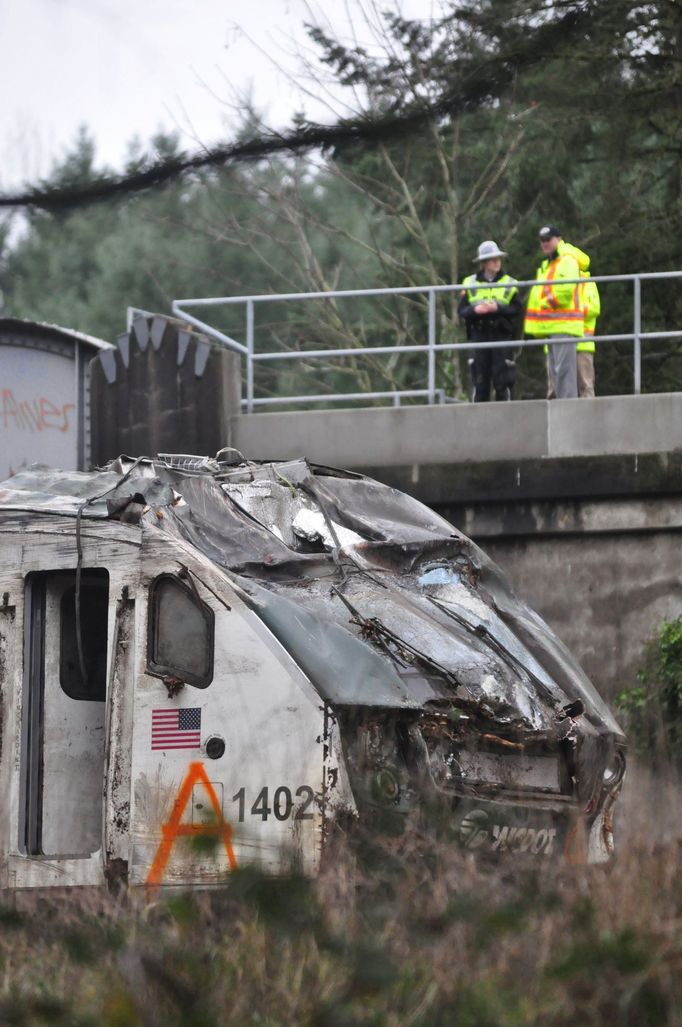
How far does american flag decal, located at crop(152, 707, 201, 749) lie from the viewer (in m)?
8.33

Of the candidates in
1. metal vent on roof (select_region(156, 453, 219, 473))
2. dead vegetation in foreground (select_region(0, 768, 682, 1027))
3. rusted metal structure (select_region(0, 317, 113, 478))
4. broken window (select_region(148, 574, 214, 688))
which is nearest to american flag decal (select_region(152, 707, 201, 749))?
broken window (select_region(148, 574, 214, 688))

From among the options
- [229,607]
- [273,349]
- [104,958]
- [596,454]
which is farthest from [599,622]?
[273,349]

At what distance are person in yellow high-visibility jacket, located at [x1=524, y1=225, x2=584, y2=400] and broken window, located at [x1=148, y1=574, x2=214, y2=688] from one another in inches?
296

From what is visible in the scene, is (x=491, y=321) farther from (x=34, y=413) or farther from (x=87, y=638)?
(x=87, y=638)

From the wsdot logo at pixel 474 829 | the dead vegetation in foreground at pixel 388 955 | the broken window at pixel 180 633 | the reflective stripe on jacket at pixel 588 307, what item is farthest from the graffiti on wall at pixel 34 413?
the dead vegetation in foreground at pixel 388 955

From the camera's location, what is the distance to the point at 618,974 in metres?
4.75

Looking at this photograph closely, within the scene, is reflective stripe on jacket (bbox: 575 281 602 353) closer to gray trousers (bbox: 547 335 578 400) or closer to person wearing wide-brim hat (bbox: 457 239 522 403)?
gray trousers (bbox: 547 335 578 400)

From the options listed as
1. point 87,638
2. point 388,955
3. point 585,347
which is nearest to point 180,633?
point 87,638

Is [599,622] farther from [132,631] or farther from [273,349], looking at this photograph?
[273,349]

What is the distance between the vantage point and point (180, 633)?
853cm

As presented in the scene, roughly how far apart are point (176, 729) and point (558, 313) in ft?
26.9

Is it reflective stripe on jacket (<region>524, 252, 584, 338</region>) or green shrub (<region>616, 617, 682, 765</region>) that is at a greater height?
reflective stripe on jacket (<region>524, 252, 584, 338</region>)

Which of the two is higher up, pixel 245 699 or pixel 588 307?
pixel 588 307

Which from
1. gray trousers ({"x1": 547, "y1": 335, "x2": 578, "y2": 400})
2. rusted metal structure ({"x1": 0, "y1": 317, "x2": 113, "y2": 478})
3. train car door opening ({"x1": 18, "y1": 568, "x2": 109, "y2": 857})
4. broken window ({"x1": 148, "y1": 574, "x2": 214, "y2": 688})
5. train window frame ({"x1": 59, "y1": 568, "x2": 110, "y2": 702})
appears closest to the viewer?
broken window ({"x1": 148, "y1": 574, "x2": 214, "y2": 688})
